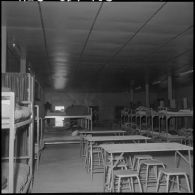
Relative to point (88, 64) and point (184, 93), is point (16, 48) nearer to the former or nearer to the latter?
point (88, 64)

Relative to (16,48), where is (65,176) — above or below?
below

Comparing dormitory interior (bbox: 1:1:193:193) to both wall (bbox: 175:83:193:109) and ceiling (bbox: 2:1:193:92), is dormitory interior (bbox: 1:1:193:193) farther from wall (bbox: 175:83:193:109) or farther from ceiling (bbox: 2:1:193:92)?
wall (bbox: 175:83:193:109)

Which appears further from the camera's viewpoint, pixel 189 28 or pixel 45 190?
pixel 189 28

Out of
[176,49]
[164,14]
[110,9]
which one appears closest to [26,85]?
[110,9]

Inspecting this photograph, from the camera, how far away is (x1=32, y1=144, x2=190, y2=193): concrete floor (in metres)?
4.04

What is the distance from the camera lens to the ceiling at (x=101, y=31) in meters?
3.82

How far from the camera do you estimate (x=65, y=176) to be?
4.83 metres

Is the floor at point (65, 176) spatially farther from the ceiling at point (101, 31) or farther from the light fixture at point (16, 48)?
the light fixture at point (16, 48)

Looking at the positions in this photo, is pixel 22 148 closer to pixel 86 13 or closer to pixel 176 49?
pixel 86 13

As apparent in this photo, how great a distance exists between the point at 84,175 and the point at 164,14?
3.14m

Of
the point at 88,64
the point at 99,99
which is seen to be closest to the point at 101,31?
the point at 88,64

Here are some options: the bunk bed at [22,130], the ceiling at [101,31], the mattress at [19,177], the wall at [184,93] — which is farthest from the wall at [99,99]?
the mattress at [19,177]

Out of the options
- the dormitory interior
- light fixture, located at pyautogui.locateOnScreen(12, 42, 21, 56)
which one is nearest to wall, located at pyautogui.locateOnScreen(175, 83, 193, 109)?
the dormitory interior

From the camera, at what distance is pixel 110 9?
386cm
